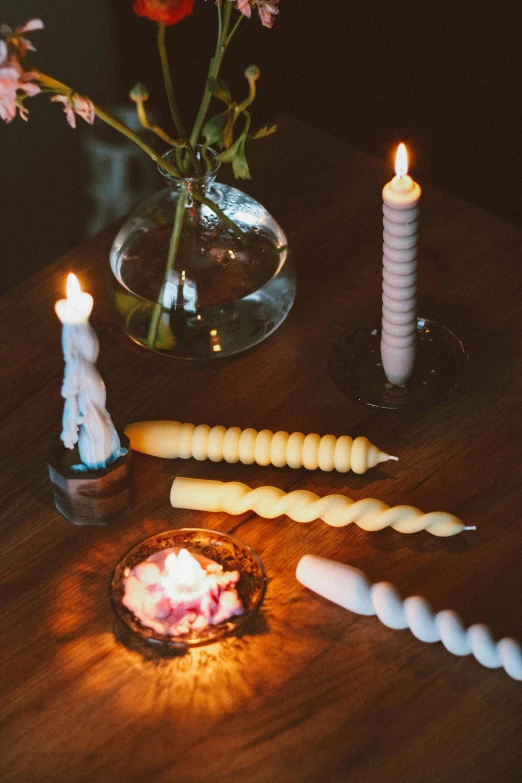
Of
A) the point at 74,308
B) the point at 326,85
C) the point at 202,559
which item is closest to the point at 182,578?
the point at 202,559

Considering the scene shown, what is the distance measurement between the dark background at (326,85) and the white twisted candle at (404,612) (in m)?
1.47

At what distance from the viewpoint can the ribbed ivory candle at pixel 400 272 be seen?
3.38 feet

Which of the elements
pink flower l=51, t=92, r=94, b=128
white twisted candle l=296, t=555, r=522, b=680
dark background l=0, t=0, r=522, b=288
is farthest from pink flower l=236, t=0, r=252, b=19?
dark background l=0, t=0, r=522, b=288

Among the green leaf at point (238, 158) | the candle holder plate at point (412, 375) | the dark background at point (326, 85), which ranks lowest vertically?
the dark background at point (326, 85)

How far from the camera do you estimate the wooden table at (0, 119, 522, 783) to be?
2.82ft

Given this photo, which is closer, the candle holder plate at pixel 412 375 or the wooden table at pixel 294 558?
the wooden table at pixel 294 558

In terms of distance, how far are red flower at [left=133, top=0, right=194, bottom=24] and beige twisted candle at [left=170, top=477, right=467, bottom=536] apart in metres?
0.44

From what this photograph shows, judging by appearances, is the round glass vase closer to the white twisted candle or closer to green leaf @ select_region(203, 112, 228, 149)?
green leaf @ select_region(203, 112, 228, 149)

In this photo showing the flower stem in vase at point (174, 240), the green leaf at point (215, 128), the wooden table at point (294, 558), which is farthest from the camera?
the flower stem in vase at point (174, 240)

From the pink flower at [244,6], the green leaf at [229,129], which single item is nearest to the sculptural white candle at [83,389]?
the green leaf at [229,129]

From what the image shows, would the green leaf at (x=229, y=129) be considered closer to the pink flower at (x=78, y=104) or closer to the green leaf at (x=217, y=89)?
the green leaf at (x=217, y=89)

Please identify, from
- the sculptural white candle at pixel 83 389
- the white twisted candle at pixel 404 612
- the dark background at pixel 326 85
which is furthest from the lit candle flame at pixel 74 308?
the dark background at pixel 326 85

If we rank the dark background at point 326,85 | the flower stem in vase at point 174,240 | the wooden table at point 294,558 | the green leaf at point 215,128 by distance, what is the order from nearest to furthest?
1. the wooden table at point 294,558
2. the green leaf at point 215,128
3. the flower stem in vase at point 174,240
4. the dark background at point 326,85

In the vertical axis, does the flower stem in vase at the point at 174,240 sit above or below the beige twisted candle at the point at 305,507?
above
